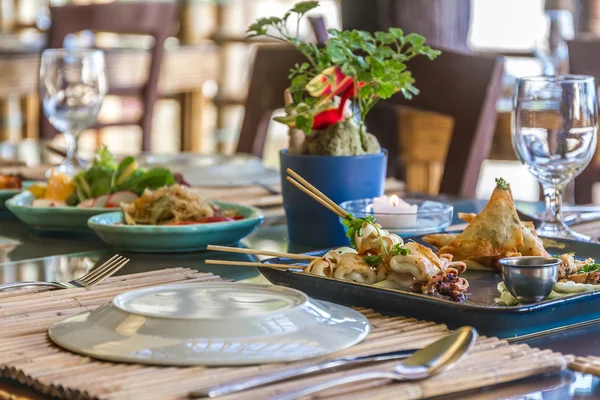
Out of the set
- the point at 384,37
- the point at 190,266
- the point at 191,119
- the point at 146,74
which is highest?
the point at 384,37

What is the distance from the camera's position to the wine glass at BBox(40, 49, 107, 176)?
5.53 ft

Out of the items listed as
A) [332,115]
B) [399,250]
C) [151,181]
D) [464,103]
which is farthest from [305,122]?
[464,103]

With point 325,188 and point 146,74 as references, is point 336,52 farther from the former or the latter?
point 146,74

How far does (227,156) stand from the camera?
189cm

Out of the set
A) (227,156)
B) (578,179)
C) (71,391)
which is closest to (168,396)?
(71,391)

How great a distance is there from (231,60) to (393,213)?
482 cm

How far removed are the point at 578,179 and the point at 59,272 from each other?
152cm

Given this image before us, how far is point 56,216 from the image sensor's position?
1270 mm

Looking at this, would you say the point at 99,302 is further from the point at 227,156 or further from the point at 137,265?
the point at 227,156

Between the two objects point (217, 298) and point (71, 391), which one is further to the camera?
point (217, 298)

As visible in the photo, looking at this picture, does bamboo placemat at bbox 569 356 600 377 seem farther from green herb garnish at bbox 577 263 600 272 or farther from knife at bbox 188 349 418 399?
green herb garnish at bbox 577 263 600 272

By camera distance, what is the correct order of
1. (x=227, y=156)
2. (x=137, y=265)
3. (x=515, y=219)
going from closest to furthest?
(x=515, y=219) → (x=137, y=265) → (x=227, y=156)

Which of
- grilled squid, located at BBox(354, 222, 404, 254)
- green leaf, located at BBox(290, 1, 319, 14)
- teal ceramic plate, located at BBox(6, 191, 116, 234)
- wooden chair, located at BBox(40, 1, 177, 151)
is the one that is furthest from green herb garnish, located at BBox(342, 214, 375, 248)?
wooden chair, located at BBox(40, 1, 177, 151)

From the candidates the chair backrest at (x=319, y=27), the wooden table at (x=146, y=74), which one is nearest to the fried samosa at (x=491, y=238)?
the chair backrest at (x=319, y=27)
